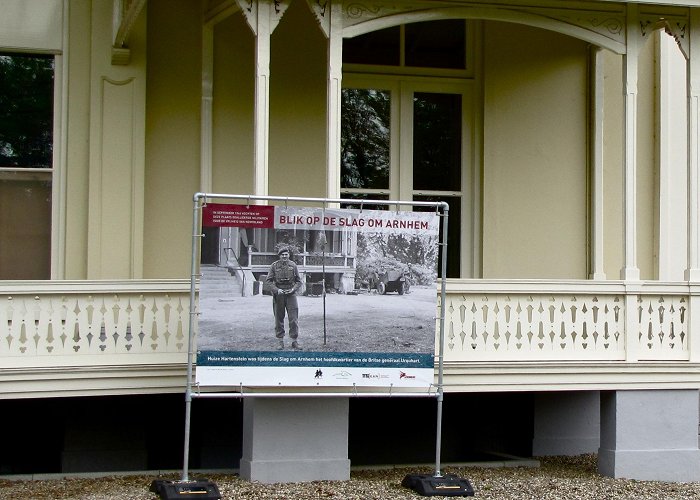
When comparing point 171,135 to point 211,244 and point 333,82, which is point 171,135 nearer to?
point 333,82

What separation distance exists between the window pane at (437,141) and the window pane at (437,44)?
38 centimetres

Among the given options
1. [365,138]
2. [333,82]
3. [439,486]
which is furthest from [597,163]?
[439,486]

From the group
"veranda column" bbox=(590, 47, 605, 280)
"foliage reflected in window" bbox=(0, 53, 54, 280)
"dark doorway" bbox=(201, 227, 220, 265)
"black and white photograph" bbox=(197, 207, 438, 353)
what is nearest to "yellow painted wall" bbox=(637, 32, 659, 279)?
"veranda column" bbox=(590, 47, 605, 280)

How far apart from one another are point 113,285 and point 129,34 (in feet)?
10.8

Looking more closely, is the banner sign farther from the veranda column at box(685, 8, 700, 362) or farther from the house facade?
the veranda column at box(685, 8, 700, 362)

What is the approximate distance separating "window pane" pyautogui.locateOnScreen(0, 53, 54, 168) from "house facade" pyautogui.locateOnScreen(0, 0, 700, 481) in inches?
0.9

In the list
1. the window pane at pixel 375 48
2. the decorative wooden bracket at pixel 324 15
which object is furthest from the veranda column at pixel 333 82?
the window pane at pixel 375 48

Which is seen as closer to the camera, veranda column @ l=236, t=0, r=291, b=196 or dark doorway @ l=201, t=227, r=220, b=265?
dark doorway @ l=201, t=227, r=220, b=265

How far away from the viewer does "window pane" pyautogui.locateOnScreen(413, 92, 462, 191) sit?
45.4 feet

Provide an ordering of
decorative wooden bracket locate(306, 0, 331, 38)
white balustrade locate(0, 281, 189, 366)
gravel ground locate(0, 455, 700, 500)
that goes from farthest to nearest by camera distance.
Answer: decorative wooden bracket locate(306, 0, 331, 38)
white balustrade locate(0, 281, 189, 366)
gravel ground locate(0, 455, 700, 500)

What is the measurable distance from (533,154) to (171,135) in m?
4.24

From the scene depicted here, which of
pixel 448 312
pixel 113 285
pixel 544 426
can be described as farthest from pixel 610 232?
pixel 113 285

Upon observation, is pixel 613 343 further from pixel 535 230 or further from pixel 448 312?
pixel 535 230

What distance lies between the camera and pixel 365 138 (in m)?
13.7
